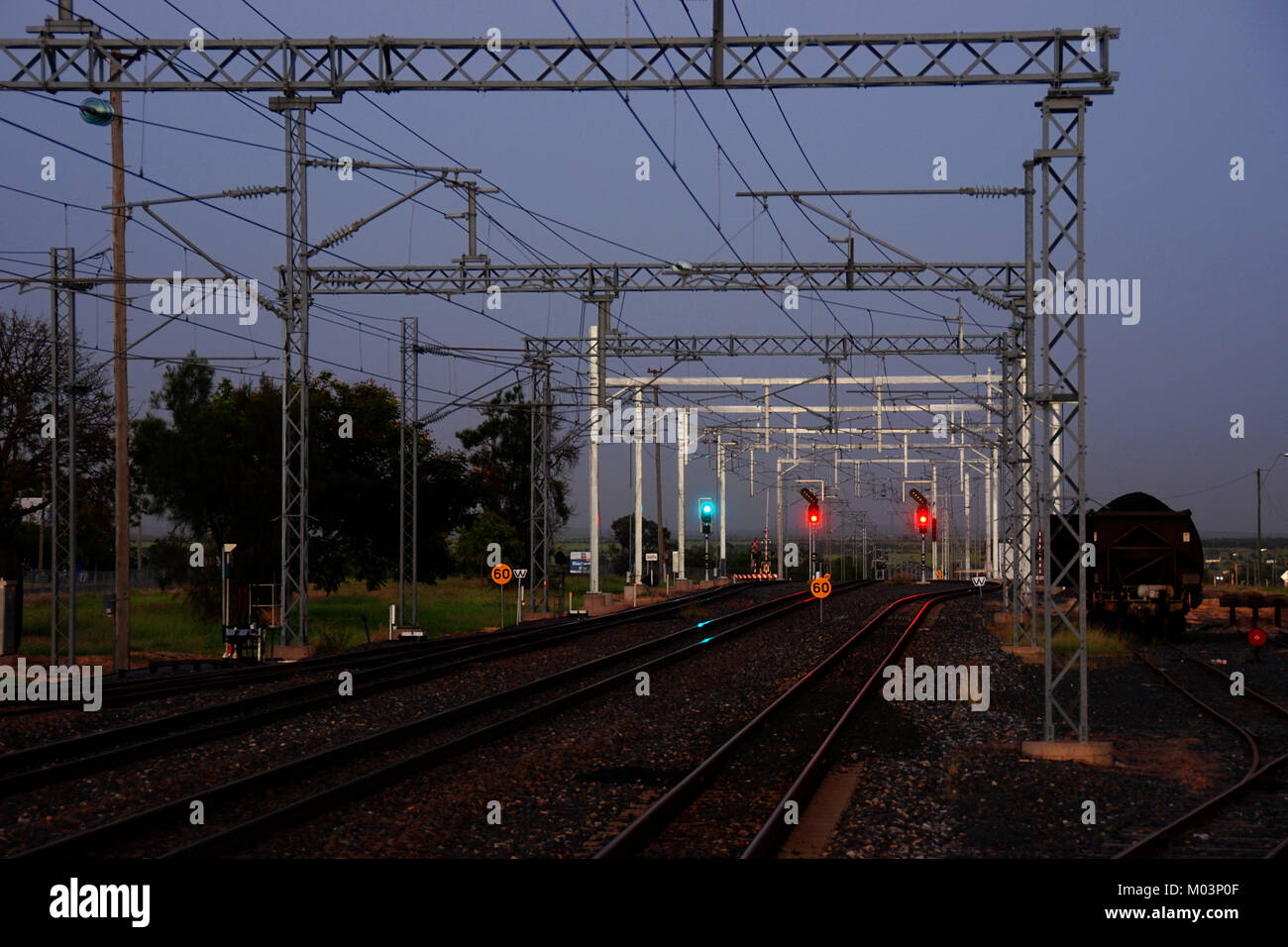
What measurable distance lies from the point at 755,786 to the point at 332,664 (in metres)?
14.8

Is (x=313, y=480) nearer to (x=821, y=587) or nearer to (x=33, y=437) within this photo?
(x=33, y=437)

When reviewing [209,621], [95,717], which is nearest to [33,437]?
[209,621]

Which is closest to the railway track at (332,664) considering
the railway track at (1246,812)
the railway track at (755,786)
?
the railway track at (755,786)

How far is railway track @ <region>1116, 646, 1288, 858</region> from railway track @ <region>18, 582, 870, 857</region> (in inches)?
259

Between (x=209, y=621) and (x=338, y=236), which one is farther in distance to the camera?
(x=209, y=621)

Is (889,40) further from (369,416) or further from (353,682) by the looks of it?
(369,416)

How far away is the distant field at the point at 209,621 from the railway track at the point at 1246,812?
2141cm

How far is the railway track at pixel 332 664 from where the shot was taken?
1964cm

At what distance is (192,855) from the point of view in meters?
9.35

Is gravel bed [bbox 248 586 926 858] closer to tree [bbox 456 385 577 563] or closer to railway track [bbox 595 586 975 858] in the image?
railway track [bbox 595 586 975 858]

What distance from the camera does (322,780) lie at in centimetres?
1320

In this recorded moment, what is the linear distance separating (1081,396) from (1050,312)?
3.24 feet

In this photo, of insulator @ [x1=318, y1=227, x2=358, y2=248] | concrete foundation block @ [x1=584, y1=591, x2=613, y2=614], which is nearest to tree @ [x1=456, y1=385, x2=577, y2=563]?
concrete foundation block @ [x1=584, y1=591, x2=613, y2=614]
